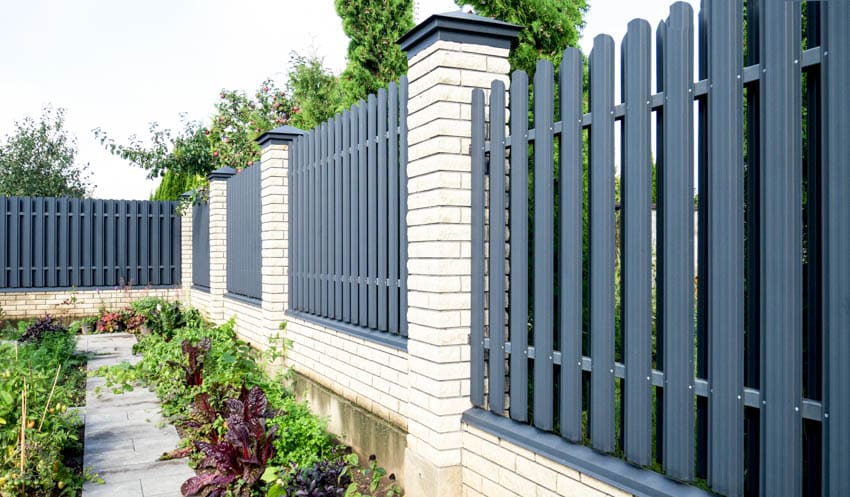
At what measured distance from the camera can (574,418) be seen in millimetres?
3504

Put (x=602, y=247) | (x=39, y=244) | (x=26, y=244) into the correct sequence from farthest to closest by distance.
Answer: (x=39, y=244), (x=26, y=244), (x=602, y=247)

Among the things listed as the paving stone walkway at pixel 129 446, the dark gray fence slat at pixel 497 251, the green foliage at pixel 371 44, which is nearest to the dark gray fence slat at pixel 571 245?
the dark gray fence slat at pixel 497 251

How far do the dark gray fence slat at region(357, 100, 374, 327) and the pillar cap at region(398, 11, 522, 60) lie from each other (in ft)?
5.15

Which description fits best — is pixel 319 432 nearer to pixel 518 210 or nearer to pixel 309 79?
pixel 518 210

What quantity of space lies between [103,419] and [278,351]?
199 centimetres

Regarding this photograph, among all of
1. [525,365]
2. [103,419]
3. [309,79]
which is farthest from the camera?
[309,79]

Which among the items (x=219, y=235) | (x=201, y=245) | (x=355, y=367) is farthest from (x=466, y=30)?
(x=201, y=245)

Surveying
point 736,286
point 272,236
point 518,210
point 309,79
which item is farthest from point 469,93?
point 309,79

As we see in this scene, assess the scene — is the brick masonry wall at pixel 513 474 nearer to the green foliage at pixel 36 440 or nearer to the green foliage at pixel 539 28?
the green foliage at pixel 36 440

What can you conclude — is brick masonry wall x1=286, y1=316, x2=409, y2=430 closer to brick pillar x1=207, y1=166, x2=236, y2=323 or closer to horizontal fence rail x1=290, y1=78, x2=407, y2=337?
horizontal fence rail x1=290, y1=78, x2=407, y2=337

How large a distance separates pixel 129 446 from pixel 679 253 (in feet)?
17.0

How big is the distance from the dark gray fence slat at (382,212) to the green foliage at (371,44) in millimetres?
5977

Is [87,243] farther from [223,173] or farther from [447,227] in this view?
[447,227]

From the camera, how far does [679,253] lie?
288 centimetres
